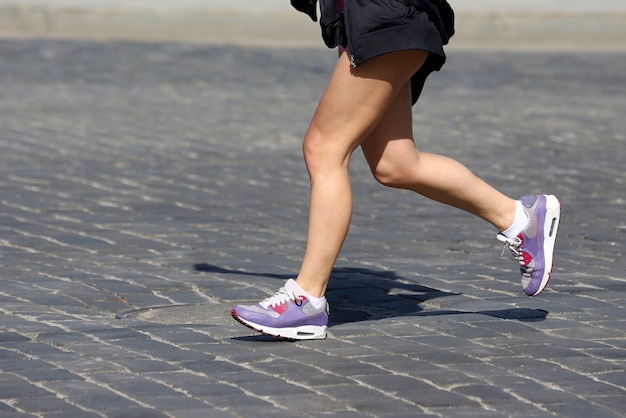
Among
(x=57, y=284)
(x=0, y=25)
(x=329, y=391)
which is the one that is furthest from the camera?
(x=0, y=25)

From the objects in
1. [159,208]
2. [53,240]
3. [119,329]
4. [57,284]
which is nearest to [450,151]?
[159,208]

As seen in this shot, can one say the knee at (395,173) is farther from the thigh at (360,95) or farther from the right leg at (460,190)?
the thigh at (360,95)

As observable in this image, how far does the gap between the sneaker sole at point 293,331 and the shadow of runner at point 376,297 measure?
1.16 feet

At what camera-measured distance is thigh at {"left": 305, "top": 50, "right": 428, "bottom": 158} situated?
186 inches

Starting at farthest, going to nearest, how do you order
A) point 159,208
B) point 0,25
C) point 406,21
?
point 0,25
point 159,208
point 406,21

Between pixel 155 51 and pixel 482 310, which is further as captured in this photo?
pixel 155 51

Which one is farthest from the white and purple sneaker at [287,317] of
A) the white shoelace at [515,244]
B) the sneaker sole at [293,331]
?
the white shoelace at [515,244]

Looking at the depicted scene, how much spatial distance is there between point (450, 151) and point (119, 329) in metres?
5.57

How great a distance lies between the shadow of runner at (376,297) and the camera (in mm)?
5293

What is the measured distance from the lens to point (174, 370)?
433 cm

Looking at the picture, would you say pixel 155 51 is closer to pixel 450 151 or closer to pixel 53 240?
pixel 450 151

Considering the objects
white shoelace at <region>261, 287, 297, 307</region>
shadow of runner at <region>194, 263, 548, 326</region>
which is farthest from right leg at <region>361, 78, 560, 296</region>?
white shoelace at <region>261, 287, 297, 307</region>

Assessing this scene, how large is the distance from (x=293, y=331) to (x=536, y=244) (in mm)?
972

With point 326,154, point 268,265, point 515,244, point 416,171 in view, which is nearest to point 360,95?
point 326,154
